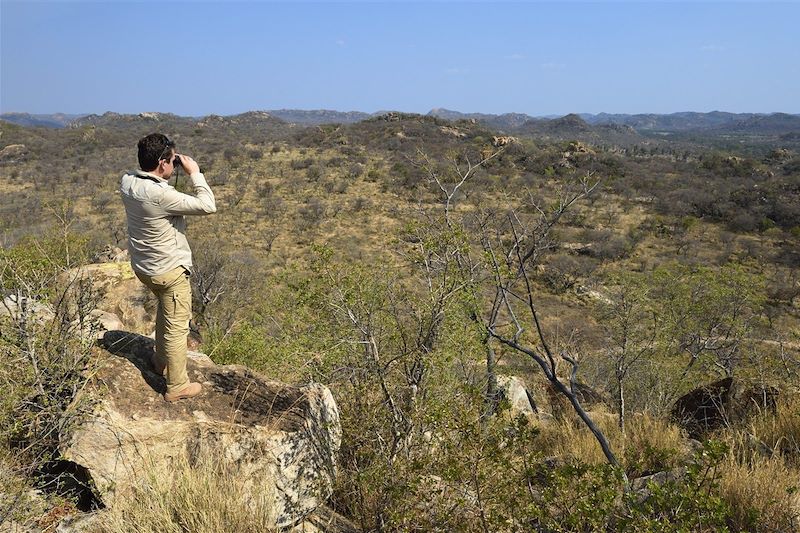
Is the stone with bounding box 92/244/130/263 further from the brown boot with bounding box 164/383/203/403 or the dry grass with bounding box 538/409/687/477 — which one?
the dry grass with bounding box 538/409/687/477

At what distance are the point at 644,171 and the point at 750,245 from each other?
1866 cm

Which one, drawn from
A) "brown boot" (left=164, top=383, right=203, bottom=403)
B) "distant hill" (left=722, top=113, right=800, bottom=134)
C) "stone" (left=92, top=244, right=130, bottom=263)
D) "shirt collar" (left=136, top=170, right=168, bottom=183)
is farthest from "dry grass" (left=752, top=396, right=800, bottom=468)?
"distant hill" (left=722, top=113, right=800, bottom=134)

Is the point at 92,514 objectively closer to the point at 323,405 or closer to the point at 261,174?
the point at 323,405

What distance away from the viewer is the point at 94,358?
3.18m

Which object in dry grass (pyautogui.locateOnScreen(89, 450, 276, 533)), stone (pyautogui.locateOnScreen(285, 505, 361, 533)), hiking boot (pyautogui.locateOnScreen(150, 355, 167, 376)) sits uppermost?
hiking boot (pyautogui.locateOnScreen(150, 355, 167, 376))

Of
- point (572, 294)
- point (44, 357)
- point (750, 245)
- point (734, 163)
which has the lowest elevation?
point (572, 294)

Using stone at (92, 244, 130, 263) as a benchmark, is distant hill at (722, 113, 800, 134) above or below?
above

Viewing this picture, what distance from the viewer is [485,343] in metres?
4.95

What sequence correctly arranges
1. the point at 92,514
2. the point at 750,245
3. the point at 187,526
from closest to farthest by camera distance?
the point at 187,526 < the point at 92,514 < the point at 750,245

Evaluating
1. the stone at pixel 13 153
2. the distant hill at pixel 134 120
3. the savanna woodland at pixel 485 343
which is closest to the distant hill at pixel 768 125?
the savanna woodland at pixel 485 343

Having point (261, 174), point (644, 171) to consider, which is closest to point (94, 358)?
point (261, 174)

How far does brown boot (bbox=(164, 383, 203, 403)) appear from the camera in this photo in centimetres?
303

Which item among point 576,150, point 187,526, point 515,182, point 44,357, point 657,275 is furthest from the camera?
point 576,150

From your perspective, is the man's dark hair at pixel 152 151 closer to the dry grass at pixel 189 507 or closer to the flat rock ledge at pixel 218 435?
the flat rock ledge at pixel 218 435
